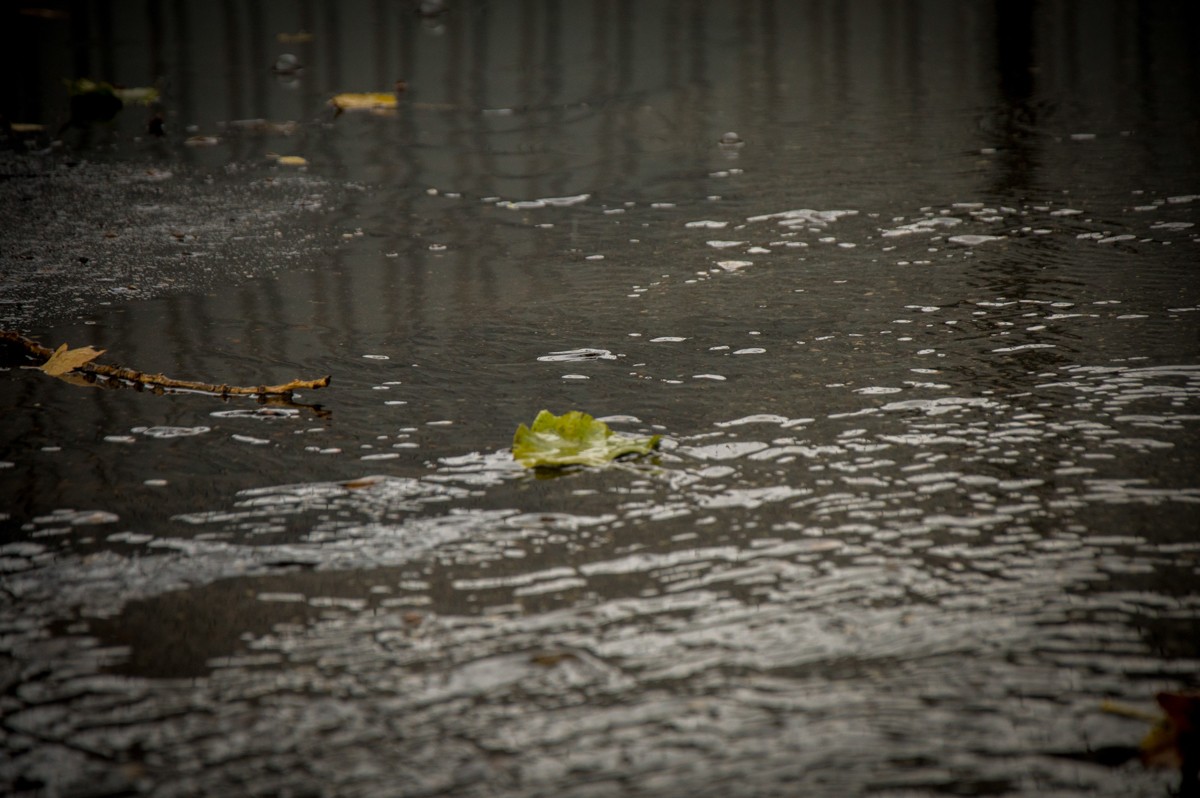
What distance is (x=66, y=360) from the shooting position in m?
3.09

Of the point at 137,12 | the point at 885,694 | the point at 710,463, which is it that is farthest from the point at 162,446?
the point at 137,12

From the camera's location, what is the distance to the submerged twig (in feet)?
9.39

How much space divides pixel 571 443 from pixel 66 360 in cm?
136

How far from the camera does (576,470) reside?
2.41m

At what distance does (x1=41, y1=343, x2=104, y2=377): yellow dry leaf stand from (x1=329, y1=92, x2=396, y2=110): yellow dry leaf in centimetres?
362

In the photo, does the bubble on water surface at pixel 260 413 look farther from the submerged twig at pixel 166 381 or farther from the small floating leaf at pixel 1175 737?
the small floating leaf at pixel 1175 737

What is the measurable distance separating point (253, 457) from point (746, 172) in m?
2.83

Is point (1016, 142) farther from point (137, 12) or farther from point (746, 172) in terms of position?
point (137, 12)

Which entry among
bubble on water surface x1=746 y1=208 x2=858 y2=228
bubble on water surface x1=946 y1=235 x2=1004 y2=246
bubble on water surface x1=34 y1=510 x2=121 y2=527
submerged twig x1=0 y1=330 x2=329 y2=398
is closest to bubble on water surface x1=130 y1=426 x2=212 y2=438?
submerged twig x1=0 y1=330 x2=329 y2=398

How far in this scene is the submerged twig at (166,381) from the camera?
2.86m

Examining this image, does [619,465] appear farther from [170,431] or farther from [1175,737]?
[1175,737]

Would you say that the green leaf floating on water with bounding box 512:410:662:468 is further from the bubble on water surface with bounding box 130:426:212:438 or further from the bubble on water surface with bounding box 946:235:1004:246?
the bubble on water surface with bounding box 946:235:1004:246

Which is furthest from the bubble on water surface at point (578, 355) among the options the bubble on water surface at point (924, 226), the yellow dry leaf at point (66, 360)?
the bubble on water surface at point (924, 226)

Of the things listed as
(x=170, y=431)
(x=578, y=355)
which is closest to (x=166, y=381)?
(x=170, y=431)
